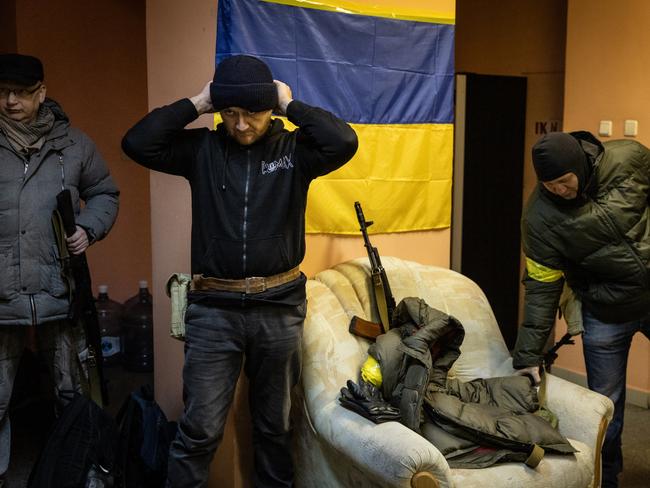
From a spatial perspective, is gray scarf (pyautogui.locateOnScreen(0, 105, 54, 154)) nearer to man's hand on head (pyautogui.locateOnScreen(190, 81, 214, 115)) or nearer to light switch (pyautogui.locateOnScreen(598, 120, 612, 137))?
man's hand on head (pyautogui.locateOnScreen(190, 81, 214, 115))

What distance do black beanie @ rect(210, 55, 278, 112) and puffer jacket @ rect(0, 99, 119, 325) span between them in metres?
0.69

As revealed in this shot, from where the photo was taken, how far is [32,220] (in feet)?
8.09

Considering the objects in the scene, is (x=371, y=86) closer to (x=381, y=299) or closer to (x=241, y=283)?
(x=381, y=299)

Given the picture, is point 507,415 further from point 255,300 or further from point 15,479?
point 15,479

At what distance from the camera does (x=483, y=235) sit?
455cm

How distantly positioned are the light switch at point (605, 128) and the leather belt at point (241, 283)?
222cm

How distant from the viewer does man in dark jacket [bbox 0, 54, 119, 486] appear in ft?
8.04

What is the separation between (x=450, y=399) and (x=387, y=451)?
1.27ft

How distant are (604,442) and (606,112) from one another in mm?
1793

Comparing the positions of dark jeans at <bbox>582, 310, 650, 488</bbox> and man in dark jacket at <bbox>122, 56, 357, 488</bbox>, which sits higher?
man in dark jacket at <bbox>122, 56, 357, 488</bbox>

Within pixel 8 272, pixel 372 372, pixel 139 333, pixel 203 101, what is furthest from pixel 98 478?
pixel 139 333

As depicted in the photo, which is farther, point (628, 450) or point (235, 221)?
point (628, 450)

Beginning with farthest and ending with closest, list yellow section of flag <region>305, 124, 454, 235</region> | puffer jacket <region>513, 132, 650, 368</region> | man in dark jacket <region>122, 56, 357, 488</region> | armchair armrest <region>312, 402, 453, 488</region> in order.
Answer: yellow section of flag <region>305, 124, 454, 235</region> < puffer jacket <region>513, 132, 650, 368</region> < man in dark jacket <region>122, 56, 357, 488</region> < armchair armrest <region>312, 402, 453, 488</region>

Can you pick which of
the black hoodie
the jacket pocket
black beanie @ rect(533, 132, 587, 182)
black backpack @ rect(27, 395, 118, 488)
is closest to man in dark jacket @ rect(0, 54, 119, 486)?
the jacket pocket
